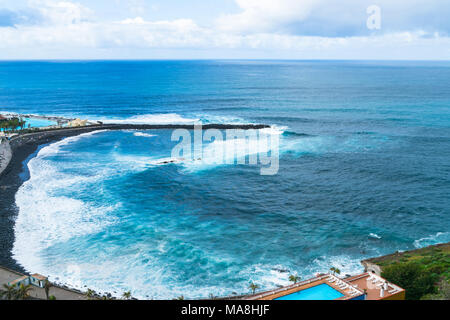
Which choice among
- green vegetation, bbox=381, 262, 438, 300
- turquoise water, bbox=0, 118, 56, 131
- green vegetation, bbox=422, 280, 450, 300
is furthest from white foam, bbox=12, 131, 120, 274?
turquoise water, bbox=0, 118, 56, 131

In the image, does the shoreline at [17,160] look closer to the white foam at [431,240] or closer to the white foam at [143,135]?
the white foam at [143,135]

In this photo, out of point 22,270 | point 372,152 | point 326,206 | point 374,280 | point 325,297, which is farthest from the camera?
point 372,152

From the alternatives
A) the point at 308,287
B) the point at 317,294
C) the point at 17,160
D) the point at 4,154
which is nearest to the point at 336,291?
the point at 317,294

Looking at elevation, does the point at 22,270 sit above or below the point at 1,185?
below

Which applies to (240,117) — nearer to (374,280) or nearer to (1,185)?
(1,185)

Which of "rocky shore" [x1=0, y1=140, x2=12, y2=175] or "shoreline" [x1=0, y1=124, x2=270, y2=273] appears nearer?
"shoreline" [x1=0, y1=124, x2=270, y2=273]

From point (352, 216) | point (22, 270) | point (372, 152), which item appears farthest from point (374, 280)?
point (372, 152)
